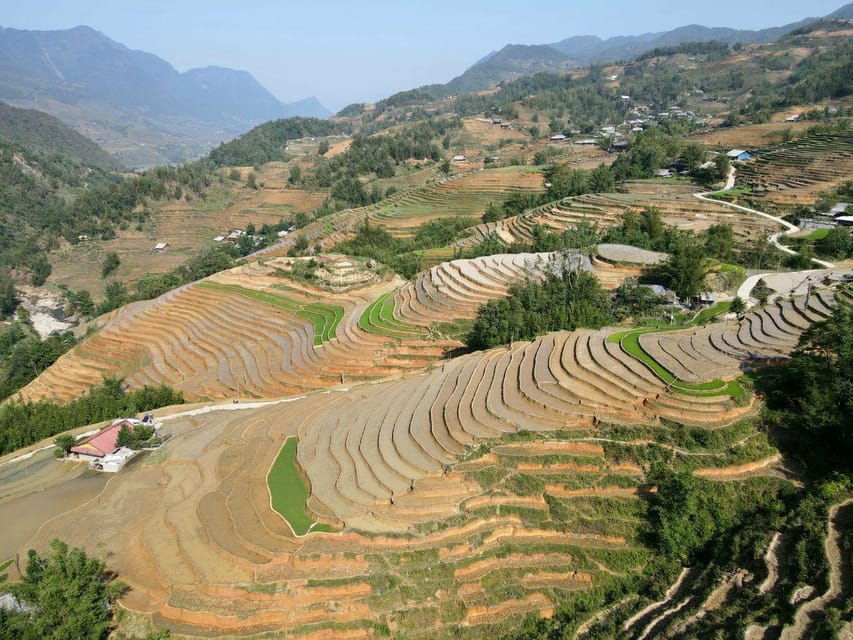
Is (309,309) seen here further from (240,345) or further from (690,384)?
(690,384)

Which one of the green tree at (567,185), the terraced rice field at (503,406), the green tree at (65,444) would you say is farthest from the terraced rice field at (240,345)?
the green tree at (567,185)

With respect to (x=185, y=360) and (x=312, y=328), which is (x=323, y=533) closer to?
(x=312, y=328)

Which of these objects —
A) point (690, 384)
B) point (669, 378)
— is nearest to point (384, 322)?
point (669, 378)

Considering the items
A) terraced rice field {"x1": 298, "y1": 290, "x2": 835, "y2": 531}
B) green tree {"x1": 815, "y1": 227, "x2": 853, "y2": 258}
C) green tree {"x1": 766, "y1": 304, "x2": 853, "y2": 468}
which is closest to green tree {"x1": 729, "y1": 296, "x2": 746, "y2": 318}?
terraced rice field {"x1": 298, "y1": 290, "x2": 835, "y2": 531}

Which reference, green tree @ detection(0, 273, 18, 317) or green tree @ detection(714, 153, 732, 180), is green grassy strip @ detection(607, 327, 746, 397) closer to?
green tree @ detection(714, 153, 732, 180)

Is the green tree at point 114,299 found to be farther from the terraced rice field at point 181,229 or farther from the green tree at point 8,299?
the green tree at point 8,299

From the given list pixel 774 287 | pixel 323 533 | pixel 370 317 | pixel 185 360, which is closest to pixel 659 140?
A: pixel 774 287
